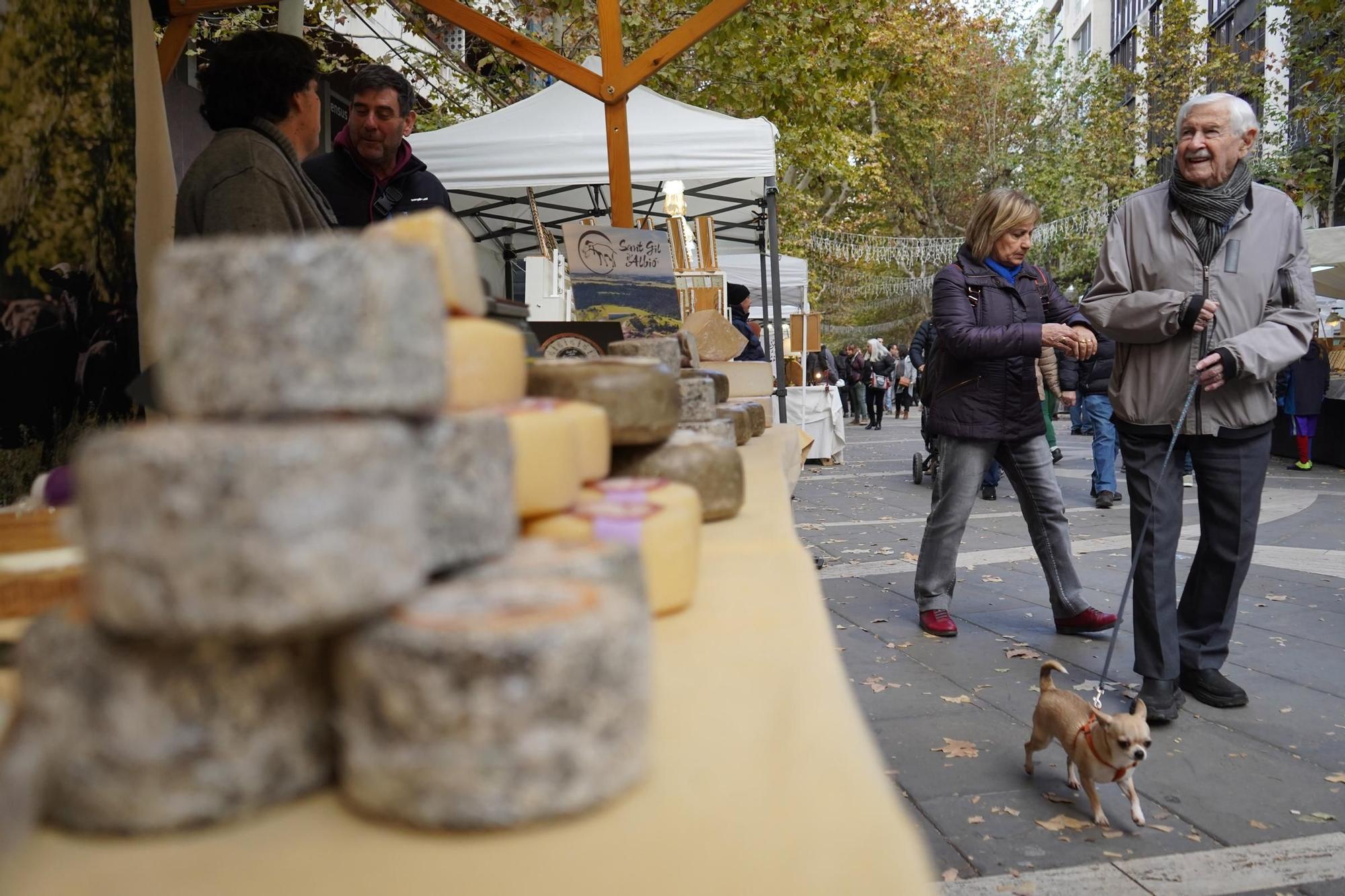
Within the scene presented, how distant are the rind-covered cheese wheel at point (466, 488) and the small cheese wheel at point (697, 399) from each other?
1.11 meters

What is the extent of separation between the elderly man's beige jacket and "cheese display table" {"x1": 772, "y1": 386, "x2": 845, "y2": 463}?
9335 mm

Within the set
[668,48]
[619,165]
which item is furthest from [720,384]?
[668,48]

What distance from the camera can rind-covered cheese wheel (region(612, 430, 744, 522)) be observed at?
1617 mm

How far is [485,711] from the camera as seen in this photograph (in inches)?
27.9

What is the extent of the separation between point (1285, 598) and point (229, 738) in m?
5.74

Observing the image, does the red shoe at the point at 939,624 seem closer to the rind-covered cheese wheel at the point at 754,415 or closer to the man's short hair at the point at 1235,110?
the rind-covered cheese wheel at the point at 754,415

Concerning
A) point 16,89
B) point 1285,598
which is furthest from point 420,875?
point 1285,598

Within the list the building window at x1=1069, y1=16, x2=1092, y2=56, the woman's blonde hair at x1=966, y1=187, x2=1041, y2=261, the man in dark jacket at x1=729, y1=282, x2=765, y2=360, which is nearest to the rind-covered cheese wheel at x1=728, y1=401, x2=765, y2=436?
the woman's blonde hair at x1=966, y1=187, x2=1041, y2=261

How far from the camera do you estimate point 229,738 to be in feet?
2.40

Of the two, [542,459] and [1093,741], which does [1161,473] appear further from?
[542,459]

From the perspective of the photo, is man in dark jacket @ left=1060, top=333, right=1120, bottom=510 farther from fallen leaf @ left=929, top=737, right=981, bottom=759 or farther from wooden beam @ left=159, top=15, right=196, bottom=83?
wooden beam @ left=159, top=15, right=196, bottom=83

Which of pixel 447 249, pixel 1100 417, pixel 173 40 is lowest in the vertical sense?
pixel 1100 417

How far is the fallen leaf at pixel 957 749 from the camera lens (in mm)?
3323

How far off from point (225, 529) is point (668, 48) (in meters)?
4.54
